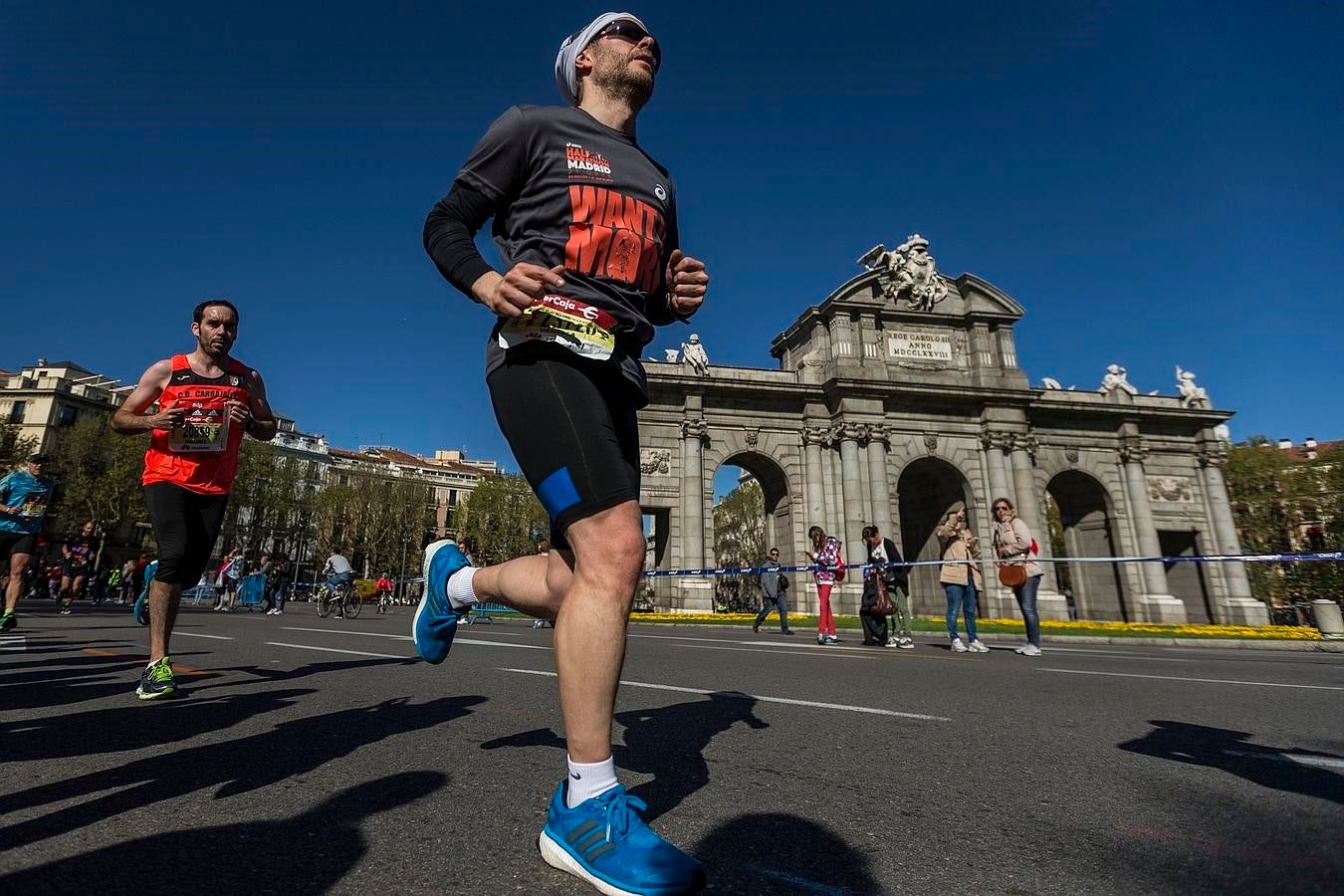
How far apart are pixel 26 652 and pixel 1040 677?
8.06 m

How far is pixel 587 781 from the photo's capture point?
59.3 inches

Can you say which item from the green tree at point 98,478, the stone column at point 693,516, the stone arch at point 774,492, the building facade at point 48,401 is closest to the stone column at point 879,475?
the stone arch at point 774,492

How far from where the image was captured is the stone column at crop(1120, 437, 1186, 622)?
2581cm

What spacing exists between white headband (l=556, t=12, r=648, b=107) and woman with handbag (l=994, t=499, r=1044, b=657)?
7.86 meters

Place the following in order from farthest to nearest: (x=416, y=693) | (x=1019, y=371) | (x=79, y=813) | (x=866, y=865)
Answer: (x=1019, y=371) < (x=416, y=693) < (x=79, y=813) < (x=866, y=865)

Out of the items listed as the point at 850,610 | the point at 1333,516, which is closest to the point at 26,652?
the point at 850,610

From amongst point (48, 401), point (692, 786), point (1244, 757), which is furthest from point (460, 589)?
point (48, 401)

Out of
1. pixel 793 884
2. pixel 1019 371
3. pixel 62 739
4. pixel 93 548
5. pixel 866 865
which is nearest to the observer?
pixel 793 884

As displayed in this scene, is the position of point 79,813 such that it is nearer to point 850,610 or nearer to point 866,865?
point 866,865

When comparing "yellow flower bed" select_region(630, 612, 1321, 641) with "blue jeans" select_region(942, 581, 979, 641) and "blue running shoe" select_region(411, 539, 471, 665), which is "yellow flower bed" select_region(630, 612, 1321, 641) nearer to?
"blue jeans" select_region(942, 581, 979, 641)

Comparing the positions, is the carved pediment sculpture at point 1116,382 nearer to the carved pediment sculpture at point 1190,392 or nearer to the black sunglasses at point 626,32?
the carved pediment sculpture at point 1190,392

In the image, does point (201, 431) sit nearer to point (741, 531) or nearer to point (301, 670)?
point (301, 670)

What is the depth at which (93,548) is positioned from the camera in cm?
3800

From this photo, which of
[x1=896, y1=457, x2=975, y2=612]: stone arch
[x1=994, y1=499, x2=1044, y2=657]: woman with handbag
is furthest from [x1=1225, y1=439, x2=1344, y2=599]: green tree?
[x1=994, y1=499, x2=1044, y2=657]: woman with handbag
